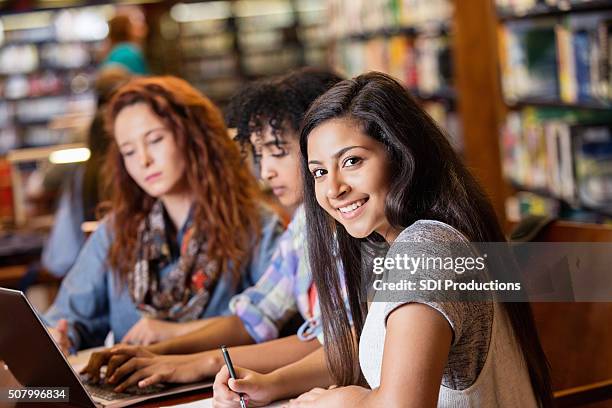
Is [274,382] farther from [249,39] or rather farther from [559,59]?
[249,39]

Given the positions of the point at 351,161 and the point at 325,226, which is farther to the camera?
the point at 325,226

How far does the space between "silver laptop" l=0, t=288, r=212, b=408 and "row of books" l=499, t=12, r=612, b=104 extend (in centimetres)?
224

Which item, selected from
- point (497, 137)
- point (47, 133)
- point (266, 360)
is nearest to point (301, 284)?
point (266, 360)

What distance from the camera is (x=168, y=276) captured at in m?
2.35

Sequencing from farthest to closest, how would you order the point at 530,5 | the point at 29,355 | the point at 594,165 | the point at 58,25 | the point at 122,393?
the point at 58,25 < the point at 530,5 < the point at 594,165 < the point at 122,393 < the point at 29,355

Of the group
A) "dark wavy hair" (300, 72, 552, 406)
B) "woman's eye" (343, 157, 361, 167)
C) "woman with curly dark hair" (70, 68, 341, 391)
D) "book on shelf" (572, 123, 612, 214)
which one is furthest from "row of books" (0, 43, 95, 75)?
"woman's eye" (343, 157, 361, 167)

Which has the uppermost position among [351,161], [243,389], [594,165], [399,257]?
[351,161]

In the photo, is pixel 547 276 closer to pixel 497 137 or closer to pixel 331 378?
pixel 331 378

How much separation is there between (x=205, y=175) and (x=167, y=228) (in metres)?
0.16

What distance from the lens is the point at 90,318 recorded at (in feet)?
8.08

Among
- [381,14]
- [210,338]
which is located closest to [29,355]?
[210,338]

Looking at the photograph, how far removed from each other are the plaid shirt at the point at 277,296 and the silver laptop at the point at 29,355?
416 millimetres

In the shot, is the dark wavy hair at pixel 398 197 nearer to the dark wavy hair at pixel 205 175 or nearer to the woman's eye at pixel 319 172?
the woman's eye at pixel 319 172

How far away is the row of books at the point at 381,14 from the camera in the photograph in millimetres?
5373
